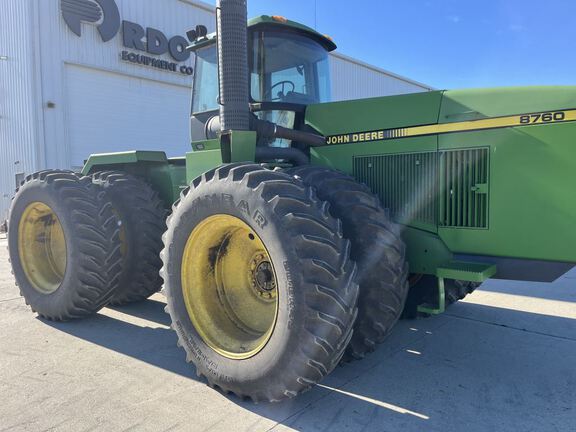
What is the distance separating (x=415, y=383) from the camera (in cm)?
330

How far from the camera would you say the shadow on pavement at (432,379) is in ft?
9.14

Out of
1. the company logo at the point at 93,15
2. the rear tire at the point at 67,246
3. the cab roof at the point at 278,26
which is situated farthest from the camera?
the company logo at the point at 93,15

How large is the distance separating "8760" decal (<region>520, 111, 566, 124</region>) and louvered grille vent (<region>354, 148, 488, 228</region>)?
12.3 inches

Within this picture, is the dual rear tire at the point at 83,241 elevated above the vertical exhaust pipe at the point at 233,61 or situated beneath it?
situated beneath

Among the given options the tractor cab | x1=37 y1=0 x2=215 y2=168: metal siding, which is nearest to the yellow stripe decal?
the tractor cab

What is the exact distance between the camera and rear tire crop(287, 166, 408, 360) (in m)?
3.23

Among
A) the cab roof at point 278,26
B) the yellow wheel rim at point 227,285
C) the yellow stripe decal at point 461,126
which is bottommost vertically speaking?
the yellow wheel rim at point 227,285

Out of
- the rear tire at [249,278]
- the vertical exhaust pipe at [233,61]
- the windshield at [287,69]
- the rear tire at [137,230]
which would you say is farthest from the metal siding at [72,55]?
the rear tire at [249,278]

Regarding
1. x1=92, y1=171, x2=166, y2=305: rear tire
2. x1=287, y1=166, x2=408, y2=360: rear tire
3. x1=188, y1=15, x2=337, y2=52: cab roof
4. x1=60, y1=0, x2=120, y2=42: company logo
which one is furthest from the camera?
x1=60, y1=0, x2=120, y2=42: company logo

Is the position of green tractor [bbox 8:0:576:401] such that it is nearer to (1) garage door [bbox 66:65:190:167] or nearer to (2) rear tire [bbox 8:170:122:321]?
(2) rear tire [bbox 8:170:122:321]

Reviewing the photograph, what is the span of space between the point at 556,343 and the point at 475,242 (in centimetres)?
166

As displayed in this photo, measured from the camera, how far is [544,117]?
299 cm

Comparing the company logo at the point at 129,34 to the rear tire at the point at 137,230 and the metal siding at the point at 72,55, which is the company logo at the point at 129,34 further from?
the rear tire at the point at 137,230

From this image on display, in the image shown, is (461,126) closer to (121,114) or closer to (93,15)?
(121,114)
